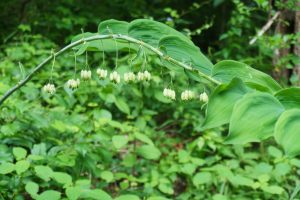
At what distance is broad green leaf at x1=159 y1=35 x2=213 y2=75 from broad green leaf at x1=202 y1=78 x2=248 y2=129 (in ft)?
0.64

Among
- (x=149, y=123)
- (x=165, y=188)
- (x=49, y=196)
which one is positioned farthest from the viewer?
(x=149, y=123)

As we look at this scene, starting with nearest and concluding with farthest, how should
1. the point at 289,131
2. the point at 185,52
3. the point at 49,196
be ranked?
the point at 289,131 → the point at 185,52 → the point at 49,196

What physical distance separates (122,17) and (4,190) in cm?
351

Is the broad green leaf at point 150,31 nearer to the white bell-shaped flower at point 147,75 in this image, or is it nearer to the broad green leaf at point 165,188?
the white bell-shaped flower at point 147,75

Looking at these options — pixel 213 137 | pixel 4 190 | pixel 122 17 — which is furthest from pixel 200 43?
pixel 4 190

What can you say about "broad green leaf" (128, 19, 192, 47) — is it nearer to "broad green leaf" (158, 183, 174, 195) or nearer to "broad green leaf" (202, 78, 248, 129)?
"broad green leaf" (202, 78, 248, 129)

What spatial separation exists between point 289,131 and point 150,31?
2.02 feet

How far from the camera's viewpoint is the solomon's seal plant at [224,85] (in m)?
0.90

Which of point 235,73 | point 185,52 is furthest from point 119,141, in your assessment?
point 235,73

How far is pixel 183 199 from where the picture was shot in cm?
248

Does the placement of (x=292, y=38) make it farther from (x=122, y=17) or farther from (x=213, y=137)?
(x=122, y=17)

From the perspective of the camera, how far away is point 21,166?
1.82 metres

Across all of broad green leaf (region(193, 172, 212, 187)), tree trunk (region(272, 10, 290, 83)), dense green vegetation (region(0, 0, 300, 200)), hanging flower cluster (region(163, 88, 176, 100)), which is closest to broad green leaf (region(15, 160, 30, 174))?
dense green vegetation (region(0, 0, 300, 200))

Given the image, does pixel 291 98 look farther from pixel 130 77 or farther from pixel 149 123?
pixel 149 123
